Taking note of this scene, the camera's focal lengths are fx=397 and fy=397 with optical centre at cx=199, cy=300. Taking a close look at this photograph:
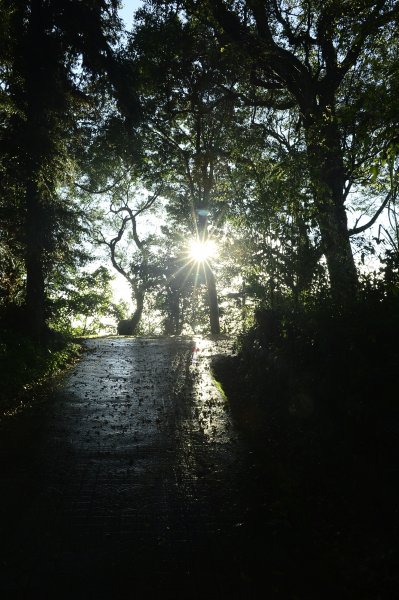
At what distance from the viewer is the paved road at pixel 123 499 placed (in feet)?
11.3

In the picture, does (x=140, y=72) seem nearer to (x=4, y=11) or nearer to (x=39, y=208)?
(x=4, y=11)

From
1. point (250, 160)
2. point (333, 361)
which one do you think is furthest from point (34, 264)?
point (333, 361)

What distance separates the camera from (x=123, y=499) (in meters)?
4.73

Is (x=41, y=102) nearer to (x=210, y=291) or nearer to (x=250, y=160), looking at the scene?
(x=250, y=160)

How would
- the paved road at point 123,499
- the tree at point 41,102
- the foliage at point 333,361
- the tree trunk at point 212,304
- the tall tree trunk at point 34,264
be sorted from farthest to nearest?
the tree trunk at point 212,304, the tall tree trunk at point 34,264, the tree at point 41,102, the foliage at point 333,361, the paved road at point 123,499

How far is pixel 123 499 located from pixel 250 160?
930cm

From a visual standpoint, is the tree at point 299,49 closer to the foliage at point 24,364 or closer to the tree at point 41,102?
the tree at point 41,102

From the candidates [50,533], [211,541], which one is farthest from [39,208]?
[211,541]

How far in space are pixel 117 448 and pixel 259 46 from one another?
13334 millimetres

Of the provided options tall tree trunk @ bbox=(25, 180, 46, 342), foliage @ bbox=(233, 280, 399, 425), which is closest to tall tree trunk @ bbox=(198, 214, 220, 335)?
tall tree trunk @ bbox=(25, 180, 46, 342)

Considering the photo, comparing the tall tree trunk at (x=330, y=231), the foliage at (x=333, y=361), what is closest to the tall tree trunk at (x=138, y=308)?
the tall tree trunk at (x=330, y=231)

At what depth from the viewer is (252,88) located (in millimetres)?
17594

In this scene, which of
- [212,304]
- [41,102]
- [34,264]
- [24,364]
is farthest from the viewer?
[212,304]

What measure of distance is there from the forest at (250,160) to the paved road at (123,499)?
152 cm
